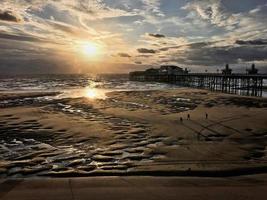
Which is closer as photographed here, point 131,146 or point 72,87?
point 131,146

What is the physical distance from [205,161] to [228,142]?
3259 mm

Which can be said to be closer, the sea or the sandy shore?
the sandy shore

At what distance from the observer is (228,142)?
12.8 metres

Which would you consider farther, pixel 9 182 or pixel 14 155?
pixel 14 155

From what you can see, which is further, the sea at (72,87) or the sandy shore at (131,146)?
the sea at (72,87)

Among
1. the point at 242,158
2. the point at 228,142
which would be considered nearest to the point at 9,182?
the point at 242,158

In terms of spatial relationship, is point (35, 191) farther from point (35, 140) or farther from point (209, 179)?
point (35, 140)

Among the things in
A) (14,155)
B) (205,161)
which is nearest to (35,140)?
(14,155)

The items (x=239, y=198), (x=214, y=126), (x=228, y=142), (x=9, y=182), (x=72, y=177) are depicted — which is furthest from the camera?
(x=214, y=126)

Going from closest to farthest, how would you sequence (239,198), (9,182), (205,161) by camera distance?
(239,198) < (9,182) < (205,161)

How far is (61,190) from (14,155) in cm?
418

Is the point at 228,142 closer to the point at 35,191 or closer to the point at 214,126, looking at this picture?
the point at 214,126

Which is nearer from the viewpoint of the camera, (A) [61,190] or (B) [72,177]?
(A) [61,190]

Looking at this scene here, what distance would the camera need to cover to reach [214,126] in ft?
54.1
